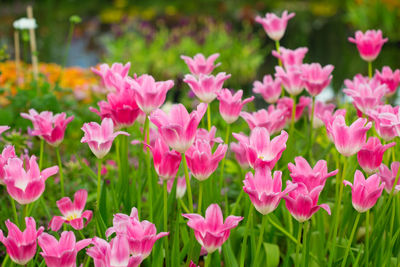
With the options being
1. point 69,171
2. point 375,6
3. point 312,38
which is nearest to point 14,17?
point 312,38

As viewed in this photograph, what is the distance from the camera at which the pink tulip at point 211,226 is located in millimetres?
1030

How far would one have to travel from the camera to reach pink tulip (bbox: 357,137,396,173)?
4.26 feet

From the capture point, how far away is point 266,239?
5.30 feet

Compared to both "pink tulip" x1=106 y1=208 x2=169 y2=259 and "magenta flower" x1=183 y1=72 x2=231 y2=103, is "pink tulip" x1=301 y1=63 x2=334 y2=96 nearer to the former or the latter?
"magenta flower" x1=183 y1=72 x2=231 y2=103

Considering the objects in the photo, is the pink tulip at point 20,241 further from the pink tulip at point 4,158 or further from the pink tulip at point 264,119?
the pink tulip at point 264,119

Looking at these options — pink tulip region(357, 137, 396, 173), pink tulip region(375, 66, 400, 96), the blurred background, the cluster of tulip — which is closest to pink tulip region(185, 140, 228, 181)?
the cluster of tulip

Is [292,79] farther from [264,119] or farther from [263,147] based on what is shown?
[263,147]

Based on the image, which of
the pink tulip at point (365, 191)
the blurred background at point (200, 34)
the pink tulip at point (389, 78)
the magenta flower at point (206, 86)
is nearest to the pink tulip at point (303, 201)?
the pink tulip at point (365, 191)

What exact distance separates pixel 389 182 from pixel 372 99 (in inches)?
10.1

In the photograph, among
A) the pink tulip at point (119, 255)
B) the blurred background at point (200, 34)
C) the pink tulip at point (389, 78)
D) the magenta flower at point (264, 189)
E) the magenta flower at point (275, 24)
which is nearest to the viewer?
the pink tulip at point (119, 255)

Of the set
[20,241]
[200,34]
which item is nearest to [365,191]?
[20,241]

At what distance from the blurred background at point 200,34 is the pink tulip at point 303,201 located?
156cm

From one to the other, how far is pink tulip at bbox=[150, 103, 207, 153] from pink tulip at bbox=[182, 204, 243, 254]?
6.2 inches

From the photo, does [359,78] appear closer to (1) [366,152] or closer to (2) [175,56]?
(1) [366,152]
